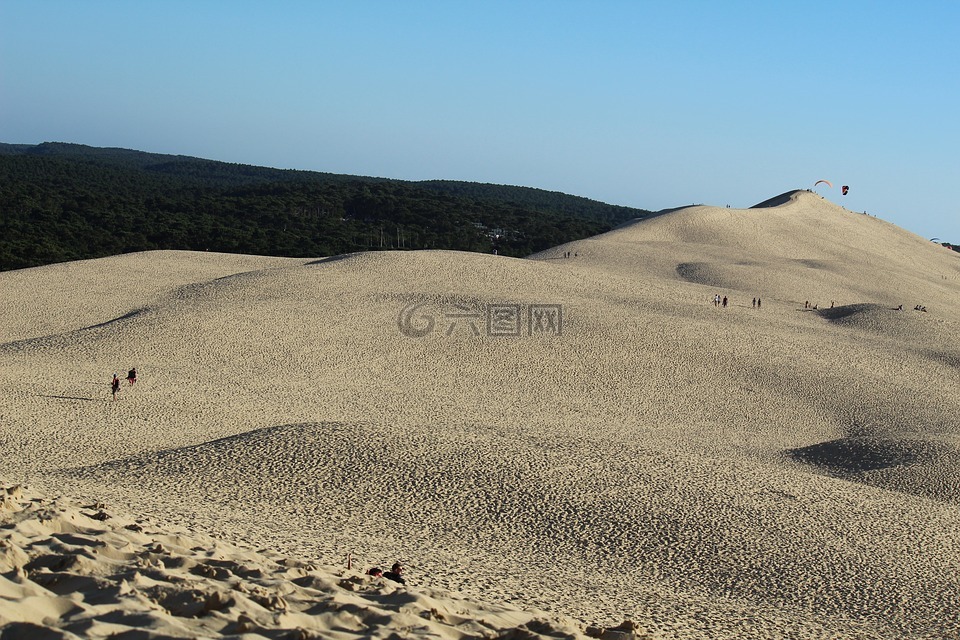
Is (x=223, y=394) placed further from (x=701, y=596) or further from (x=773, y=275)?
(x=773, y=275)

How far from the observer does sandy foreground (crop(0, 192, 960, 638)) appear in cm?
1170

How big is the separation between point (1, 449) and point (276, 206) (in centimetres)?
8776

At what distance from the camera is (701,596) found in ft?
44.1

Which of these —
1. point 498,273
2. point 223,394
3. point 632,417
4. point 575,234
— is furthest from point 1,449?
point 575,234

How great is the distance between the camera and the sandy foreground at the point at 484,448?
11695mm

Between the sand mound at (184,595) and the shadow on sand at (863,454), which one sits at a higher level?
the sand mound at (184,595)

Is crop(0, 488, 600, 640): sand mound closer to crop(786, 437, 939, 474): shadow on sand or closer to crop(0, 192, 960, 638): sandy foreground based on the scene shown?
crop(0, 192, 960, 638): sandy foreground

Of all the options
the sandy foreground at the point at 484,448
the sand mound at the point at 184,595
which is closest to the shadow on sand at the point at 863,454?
the sandy foreground at the point at 484,448

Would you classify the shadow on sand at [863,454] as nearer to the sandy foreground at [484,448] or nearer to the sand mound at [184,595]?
the sandy foreground at [484,448]

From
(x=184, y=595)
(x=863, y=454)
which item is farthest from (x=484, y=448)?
(x=184, y=595)

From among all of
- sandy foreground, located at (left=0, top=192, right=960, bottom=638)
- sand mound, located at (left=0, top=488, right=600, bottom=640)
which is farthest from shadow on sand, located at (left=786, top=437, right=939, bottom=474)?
sand mound, located at (left=0, top=488, right=600, bottom=640)

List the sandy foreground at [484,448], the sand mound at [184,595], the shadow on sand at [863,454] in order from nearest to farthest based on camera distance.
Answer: the sand mound at [184,595] → the sandy foreground at [484,448] → the shadow on sand at [863,454]

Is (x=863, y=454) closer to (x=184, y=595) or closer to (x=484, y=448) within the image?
(x=484, y=448)

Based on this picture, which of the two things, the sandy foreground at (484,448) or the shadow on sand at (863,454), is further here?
the shadow on sand at (863,454)
